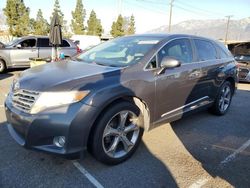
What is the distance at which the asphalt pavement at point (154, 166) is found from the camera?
9.87 ft

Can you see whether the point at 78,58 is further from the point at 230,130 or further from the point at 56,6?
the point at 56,6

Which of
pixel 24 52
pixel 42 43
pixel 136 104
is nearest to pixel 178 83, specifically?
pixel 136 104

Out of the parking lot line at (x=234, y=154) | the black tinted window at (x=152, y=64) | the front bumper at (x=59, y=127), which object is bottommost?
the parking lot line at (x=234, y=154)

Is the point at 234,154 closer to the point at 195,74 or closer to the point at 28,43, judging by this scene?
the point at 195,74

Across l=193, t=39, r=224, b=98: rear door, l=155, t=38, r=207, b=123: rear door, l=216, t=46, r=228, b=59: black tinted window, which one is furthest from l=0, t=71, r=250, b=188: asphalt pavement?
l=216, t=46, r=228, b=59: black tinted window

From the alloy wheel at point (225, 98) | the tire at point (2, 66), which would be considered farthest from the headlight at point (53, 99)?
the tire at point (2, 66)

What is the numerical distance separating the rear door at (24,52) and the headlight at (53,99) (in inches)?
382

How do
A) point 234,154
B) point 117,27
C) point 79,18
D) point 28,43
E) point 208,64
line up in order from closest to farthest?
point 234,154 < point 208,64 < point 28,43 < point 117,27 < point 79,18

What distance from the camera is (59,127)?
281 centimetres

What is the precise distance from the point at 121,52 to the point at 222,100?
2.77 m

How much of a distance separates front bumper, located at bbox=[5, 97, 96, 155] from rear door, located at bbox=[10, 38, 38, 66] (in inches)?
377

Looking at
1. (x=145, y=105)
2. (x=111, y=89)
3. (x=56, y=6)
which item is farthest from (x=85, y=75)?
(x=56, y=6)

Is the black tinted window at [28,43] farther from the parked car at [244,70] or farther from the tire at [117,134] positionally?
the tire at [117,134]

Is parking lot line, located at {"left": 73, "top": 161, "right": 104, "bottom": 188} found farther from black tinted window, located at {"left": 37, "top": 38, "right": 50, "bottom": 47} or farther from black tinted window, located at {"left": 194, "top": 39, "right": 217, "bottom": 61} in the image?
black tinted window, located at {"left": 37, "top": 38, "right": 50, "bottom": 47}
